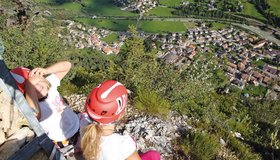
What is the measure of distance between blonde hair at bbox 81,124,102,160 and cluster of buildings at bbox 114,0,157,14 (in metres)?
60.9

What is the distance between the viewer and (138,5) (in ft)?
224

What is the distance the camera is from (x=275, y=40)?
58.5 metres

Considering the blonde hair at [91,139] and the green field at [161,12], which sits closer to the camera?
the blonde hair at [91,139]

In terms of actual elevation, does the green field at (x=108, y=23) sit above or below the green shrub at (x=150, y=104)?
below

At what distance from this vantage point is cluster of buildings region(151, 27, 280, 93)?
45656 mm

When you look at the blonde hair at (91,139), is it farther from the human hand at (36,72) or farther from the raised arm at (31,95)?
the human hand at (36,72)

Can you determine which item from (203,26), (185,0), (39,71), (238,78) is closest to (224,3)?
(185,0)

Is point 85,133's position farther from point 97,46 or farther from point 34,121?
point 97,46

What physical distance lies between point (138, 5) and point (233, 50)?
69.6ft

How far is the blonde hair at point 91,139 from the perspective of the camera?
3.36 m

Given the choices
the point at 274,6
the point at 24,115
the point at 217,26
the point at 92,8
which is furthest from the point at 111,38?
the point at 24,115

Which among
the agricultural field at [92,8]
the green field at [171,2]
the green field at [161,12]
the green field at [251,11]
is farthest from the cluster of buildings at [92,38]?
the green field at [251,11]

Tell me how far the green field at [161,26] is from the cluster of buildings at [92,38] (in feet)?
18.7

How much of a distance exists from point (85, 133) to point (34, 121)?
0.48 m
